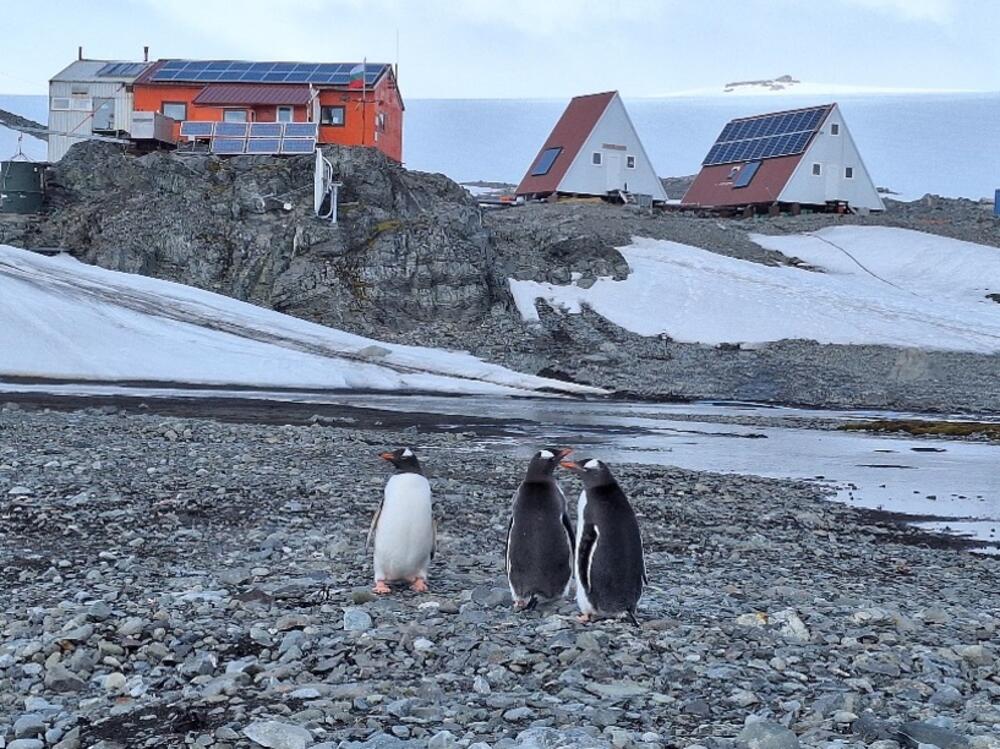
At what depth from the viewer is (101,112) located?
169 ft

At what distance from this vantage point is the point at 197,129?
4881cm

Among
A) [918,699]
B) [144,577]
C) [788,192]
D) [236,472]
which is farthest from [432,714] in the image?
[788,192]

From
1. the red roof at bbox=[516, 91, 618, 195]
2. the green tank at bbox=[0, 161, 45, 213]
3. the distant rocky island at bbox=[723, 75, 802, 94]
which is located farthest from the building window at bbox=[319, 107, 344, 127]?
the distant rocky island at bbox=[723, 75, 802, 94]

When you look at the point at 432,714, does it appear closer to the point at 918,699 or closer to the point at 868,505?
the point at 918,699

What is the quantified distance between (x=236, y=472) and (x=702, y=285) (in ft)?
107

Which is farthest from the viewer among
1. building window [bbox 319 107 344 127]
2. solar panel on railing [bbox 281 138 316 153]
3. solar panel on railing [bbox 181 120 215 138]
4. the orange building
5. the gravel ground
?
building window [bbox 319 107 344 127]

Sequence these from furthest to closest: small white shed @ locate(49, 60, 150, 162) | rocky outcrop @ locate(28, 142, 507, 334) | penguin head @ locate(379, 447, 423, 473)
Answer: small white shed @ locate(49, 60, 150, 162) → rocky outcrop @ locate(28, 142, 507, 334) → penguin head @ locate(379, 447, 423, 473)

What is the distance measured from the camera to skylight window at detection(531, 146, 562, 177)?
6606cm

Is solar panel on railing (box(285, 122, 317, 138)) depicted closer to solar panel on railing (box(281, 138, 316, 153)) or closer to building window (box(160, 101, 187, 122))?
solar panel on railing (box(281, 138, 316, 153))

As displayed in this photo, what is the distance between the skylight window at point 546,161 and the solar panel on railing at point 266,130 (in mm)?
20800

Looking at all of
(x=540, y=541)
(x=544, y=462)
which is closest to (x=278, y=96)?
(x=544, y=462)

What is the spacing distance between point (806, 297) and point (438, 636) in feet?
129

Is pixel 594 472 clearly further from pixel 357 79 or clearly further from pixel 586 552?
pixel 357 79

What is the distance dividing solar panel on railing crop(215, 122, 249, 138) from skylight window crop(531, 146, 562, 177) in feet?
70.0
